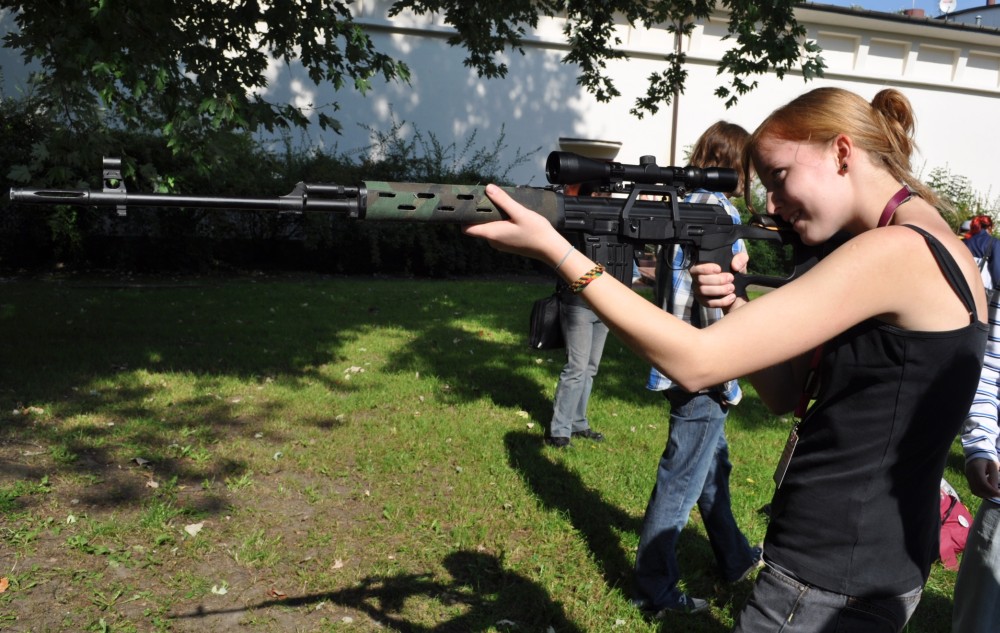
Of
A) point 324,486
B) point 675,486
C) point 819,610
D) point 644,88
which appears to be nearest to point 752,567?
point 675,486

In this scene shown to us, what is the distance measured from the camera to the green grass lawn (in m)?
4.01

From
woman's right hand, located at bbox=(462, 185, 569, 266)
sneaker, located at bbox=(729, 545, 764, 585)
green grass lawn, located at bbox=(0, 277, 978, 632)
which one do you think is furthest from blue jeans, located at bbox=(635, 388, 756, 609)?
woman's right hand, located at bbox=(462, 185, 569, 266)

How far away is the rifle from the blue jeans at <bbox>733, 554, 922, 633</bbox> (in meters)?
0.82

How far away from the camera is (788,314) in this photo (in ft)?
5.58

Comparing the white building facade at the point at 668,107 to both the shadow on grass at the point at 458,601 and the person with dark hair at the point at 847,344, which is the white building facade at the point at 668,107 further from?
the person with dark hair at the point at 847,344

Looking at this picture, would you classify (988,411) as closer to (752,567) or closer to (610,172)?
(610,172)

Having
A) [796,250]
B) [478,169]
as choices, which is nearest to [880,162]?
[796,250]

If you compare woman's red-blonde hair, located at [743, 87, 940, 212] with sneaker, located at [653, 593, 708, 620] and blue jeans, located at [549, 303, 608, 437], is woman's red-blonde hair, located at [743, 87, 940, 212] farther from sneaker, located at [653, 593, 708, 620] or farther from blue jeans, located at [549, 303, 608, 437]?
blue jeans, located at [549, 303, 608, 437]

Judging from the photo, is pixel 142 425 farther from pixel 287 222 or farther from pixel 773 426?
pixel 287 222

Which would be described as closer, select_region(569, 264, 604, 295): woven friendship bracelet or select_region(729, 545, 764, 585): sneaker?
select_region(569, 264, 604, 295): woven friendship bracelet

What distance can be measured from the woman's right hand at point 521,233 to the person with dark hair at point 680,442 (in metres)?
1.78

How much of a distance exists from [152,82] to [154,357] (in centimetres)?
300

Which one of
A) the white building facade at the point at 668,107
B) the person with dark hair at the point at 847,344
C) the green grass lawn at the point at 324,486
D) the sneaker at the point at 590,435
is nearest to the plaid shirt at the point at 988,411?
the person with dark hair at the point at 847,344

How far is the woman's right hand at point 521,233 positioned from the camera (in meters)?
1.92
